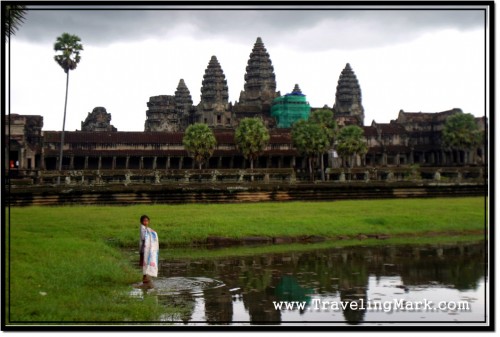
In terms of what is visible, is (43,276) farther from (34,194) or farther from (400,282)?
(34,194)

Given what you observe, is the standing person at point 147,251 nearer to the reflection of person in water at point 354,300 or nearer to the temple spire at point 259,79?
the reflection of person in water at point 354,300

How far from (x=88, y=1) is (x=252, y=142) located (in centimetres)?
5075

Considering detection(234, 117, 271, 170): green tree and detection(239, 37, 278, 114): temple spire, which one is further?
detection(239, 37, 278, 114): temple spire

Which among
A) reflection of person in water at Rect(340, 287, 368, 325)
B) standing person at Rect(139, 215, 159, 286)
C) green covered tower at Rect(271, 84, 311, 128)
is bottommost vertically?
reflection of person in water at Rect(340, 287, 368, 325)

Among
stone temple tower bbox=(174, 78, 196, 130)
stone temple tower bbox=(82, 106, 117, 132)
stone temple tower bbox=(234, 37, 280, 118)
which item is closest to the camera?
stone temple tower bbox=(82, 106, 117, 132)

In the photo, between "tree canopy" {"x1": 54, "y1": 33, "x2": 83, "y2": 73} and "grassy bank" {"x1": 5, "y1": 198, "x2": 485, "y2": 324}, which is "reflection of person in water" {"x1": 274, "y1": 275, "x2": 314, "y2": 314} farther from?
"tree canopy" {"x1": 54, "y1": 33, "x2": 83, "y2": 73}

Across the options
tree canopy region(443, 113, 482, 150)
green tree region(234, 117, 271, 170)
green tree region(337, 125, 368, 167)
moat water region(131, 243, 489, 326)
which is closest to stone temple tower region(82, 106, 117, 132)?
green tree region(234, 117, 271, 170)

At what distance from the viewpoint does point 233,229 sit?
808 inches

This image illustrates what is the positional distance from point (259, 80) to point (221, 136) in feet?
102

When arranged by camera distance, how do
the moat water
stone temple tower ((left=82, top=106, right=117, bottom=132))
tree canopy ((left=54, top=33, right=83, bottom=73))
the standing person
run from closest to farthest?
the moat water → the standing person → tree canopy ((left=54, top=33, right=83, bottom=73)) → stone temple tower ((left=82, top=106, right=117, bottom=132))

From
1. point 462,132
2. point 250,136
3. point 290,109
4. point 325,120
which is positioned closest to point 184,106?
point 290,109

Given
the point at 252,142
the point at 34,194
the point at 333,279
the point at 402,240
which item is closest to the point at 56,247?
the point at 333,279

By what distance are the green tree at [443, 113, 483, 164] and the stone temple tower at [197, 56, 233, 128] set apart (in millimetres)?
27122

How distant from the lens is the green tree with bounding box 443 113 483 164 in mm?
67312
